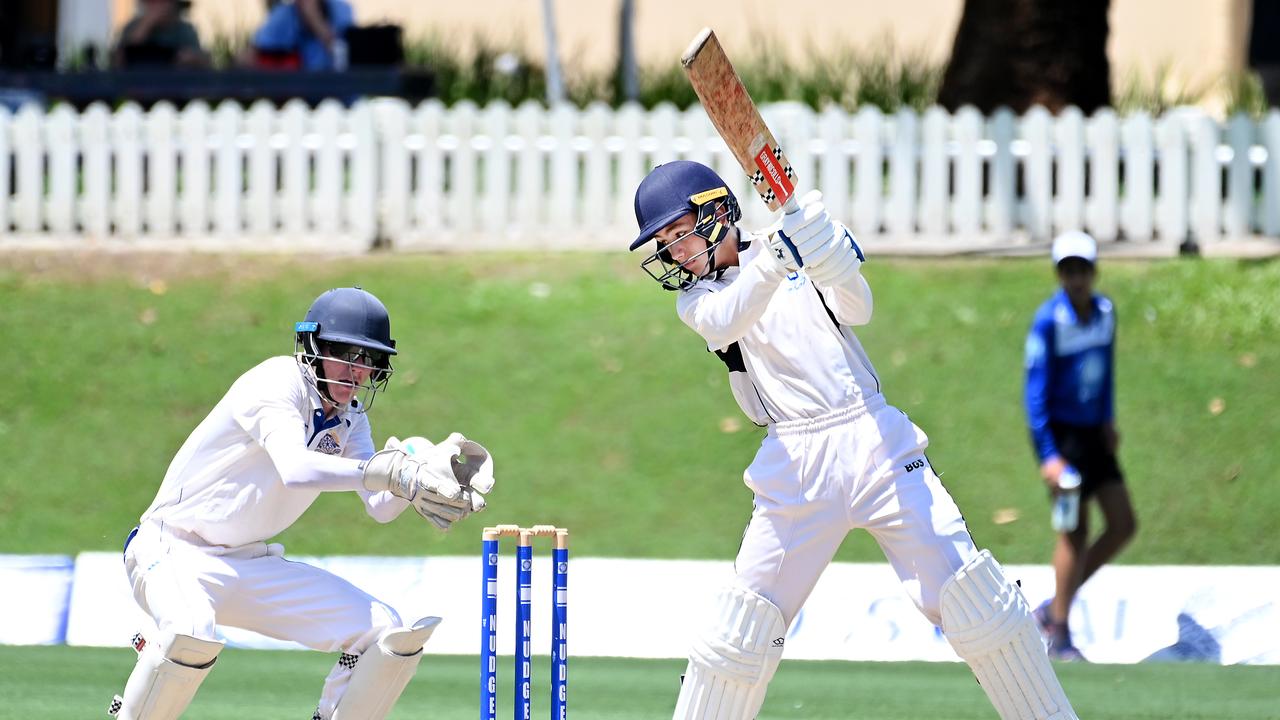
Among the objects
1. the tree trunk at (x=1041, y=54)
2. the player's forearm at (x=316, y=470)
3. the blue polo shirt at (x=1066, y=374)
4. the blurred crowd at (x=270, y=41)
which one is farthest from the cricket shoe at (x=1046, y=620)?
the blurred crowd at (x=270, y=41)

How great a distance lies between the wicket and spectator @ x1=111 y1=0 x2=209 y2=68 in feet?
32.6

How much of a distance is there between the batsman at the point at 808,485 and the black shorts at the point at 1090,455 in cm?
281

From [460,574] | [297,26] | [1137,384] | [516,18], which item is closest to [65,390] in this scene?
[460,574]

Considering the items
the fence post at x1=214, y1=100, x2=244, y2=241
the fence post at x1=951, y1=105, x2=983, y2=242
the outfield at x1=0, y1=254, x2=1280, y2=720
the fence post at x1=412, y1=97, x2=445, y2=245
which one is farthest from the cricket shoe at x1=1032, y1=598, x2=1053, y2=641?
the fence post at x1=214, y1=100, x2=244, y2=241

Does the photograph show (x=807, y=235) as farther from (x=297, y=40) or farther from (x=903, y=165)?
(x=297, y=40)

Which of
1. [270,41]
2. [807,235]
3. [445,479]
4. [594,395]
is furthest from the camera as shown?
[270,41]

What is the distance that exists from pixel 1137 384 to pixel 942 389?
102 centimetres

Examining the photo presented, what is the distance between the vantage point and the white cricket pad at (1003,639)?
437cm


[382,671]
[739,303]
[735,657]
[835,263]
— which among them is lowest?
[382,671]

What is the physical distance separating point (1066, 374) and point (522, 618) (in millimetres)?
3430

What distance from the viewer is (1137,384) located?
388 inches

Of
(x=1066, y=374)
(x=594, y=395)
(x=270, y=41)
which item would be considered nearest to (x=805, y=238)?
(x=1066, y=374)

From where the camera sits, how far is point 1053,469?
23.3 ft

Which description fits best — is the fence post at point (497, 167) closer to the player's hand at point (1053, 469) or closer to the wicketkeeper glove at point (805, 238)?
the player's hand at point (1053, 469)
